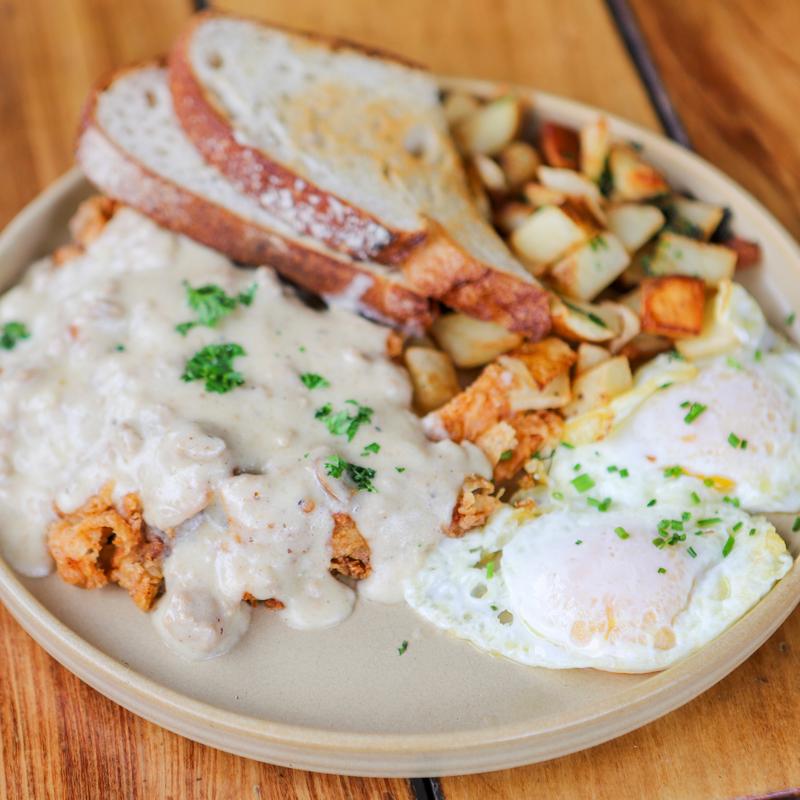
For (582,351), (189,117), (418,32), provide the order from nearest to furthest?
(582,351) → (189,117) → (418,32)

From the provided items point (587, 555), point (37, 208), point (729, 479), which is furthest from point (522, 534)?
point (37, 208)

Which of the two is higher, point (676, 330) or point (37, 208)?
point (37, 208)

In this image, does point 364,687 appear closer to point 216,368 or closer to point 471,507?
point 471,507

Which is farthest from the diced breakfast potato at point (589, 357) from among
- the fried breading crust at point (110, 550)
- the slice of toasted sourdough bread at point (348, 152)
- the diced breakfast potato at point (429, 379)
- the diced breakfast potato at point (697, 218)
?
the fried breading crust at point (110, 550)

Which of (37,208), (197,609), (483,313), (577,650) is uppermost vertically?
(37,208)

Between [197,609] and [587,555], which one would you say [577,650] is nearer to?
[587,555]

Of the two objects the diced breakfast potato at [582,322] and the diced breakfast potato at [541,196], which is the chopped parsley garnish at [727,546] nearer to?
the diced breakfast potato at [582,322]
